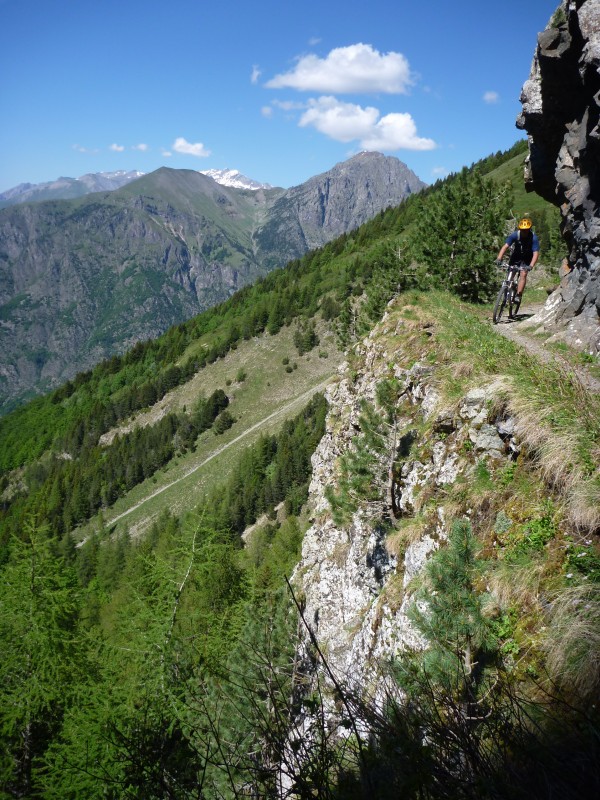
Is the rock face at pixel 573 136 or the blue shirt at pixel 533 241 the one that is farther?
the blue shirt at pixel 533 241

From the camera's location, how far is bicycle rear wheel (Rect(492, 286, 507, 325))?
51.3 ft

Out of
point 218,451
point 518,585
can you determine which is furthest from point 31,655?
point 218,451

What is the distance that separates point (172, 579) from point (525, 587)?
12116 millimetres

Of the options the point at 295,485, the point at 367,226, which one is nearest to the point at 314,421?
the point at 295,485

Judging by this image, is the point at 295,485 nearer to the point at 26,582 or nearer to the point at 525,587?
the point at 26,582

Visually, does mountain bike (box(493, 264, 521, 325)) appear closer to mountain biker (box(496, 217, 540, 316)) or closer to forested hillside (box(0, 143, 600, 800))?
mountain biker (box(496, 217, 540, 316))

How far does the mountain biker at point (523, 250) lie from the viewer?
14.2 meters

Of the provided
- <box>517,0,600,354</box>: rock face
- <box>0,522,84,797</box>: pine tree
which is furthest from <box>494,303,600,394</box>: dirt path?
<box>0,522,84,797</box>: pine tree

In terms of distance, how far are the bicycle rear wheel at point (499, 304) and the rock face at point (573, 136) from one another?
1394 mm

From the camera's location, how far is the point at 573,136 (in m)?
14.2

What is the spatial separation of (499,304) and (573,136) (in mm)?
5394

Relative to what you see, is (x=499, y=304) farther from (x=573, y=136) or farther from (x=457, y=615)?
(x=457, y=615)

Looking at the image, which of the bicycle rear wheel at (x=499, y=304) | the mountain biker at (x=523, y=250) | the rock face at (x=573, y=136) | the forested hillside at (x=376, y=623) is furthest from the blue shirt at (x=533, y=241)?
the forested hillside at (x=376, y=623)

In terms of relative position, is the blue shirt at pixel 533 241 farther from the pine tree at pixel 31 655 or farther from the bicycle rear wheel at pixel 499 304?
the pine tree at pixel 31 655
